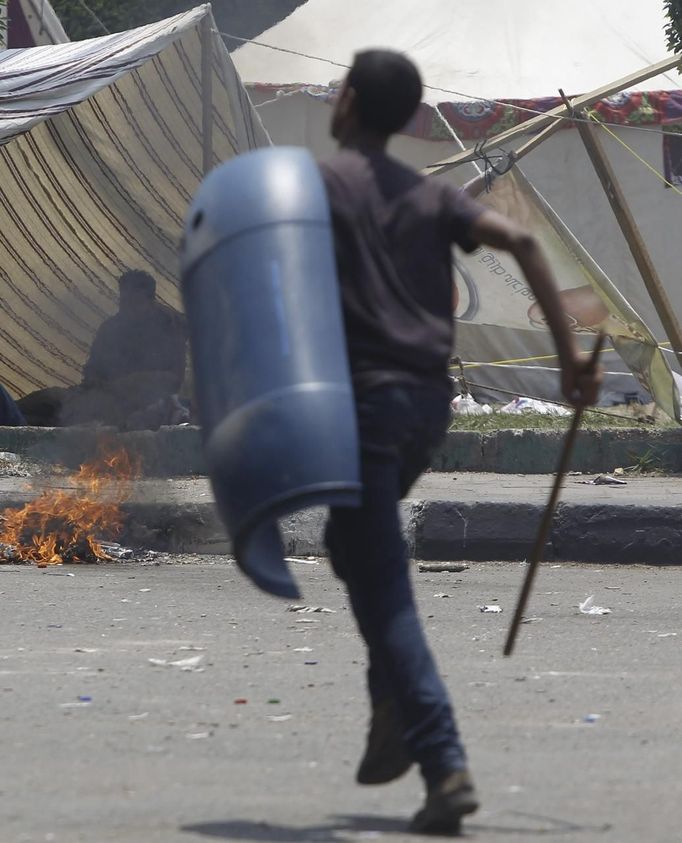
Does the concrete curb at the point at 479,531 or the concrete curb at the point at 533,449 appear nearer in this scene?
the concrete curb at the point at 479,531

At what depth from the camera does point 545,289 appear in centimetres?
295

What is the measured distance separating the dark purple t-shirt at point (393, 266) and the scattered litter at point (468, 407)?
846 centimetres

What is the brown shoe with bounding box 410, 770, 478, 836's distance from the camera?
281cm

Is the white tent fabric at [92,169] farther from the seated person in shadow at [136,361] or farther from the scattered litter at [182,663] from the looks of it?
the scattered litter at [182,663]

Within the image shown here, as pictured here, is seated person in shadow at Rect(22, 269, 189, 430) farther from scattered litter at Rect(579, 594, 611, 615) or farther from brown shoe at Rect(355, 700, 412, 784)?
brown shoe at Rect(355, 700, 412, 784)

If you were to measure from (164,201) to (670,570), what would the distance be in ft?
13.7

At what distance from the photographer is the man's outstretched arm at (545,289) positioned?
9.50ft

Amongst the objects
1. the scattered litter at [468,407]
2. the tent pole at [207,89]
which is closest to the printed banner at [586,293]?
the scattered litter at [468,407]

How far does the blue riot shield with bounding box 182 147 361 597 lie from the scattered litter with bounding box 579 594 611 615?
3089mm

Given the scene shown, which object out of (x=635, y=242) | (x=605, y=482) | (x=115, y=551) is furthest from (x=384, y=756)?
(x=635, y=242)

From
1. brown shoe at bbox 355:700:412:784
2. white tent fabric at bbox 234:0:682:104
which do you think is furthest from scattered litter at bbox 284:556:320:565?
white tent fabric at bbox 234:0:682:104

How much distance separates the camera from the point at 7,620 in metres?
5.48

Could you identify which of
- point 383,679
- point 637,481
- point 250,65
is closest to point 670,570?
point 637,481

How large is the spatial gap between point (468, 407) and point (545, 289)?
892 cm
